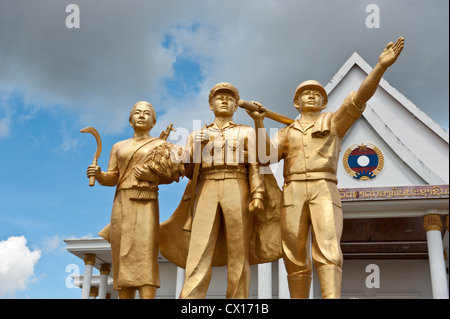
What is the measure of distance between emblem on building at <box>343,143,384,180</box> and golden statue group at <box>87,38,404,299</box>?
25.7 feet

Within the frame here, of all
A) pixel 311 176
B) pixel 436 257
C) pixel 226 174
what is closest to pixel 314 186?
pixel 311 176

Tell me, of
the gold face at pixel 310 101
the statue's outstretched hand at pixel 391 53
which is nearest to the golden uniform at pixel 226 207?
the gold face at pixel 310 101

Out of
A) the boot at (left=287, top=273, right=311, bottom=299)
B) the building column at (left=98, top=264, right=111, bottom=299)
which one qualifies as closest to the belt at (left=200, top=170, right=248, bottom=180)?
the boot at (left=287, top=273, right=311, bottom=299)

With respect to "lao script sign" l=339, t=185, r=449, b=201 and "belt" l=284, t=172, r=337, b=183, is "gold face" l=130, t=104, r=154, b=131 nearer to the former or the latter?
"belt" l=284, t=172, r=337, b=183

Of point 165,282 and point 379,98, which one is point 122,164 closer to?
point 379,98

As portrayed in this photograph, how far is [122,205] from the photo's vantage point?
5961 millimetres

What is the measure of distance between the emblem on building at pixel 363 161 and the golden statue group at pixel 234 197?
25.7ft

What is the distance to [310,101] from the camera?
6.02 meters

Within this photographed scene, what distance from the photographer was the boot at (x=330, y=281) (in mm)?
5102

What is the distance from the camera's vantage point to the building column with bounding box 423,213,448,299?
40.1 ft

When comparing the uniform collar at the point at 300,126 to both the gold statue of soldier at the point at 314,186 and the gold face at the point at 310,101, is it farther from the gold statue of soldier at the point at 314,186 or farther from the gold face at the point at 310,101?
the gold face at the point at 310,101

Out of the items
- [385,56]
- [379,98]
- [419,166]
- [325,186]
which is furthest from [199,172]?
[379,98]

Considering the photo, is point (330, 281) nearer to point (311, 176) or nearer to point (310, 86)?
point (311, 176)

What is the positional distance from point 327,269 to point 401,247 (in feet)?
40.5
